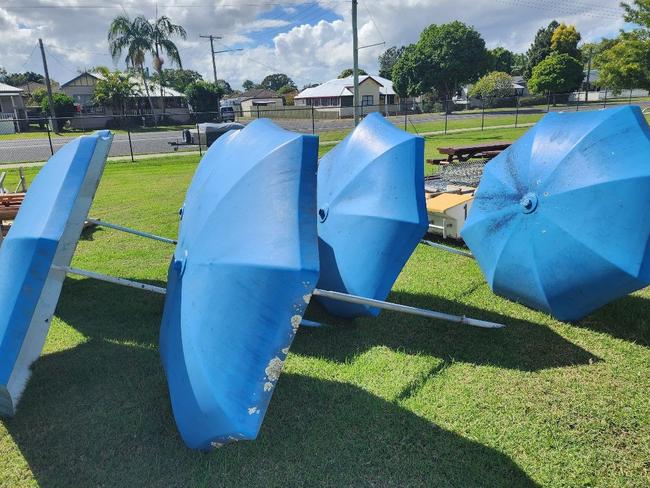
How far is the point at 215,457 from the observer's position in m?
3.11

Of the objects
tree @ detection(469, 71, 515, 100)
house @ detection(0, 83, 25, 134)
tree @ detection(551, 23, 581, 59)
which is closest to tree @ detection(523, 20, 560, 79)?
tree @ detection(551, 23, 581, 59)

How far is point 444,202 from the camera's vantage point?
24.0 feet

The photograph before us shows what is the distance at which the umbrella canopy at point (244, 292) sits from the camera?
7.34ft

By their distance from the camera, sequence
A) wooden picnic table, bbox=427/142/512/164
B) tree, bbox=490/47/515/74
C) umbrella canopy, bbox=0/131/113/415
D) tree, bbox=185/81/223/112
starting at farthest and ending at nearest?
tree, bbox=490/47/515/74 → tree, bbox=185/81/223/112 → wooden picnic table, bbox=427/142/512/164 → umbrella canopy, bbox=0/131/113/415

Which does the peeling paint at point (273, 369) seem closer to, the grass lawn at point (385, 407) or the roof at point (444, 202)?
the grass lawn at point (385, 407)

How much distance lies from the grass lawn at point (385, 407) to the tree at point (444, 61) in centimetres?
6506

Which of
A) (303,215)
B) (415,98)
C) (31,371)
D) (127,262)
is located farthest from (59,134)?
(415,98)

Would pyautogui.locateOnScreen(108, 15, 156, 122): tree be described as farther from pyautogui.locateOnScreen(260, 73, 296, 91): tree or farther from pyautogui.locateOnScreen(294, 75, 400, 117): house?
pyautogui.locateOnScreen(260, 73, 296, 91): tree

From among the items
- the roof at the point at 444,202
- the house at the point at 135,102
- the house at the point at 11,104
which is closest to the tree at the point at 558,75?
the house at the point at 135,102

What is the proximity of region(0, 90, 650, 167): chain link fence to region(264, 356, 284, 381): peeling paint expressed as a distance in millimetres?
16024

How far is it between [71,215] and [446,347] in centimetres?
321

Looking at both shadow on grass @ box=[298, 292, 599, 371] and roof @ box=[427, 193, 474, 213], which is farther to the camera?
roof @ box=[427, 193, 474, 213]

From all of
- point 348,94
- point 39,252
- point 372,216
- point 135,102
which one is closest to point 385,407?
point 372,216

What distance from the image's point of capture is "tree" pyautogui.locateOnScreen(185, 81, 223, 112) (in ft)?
170
